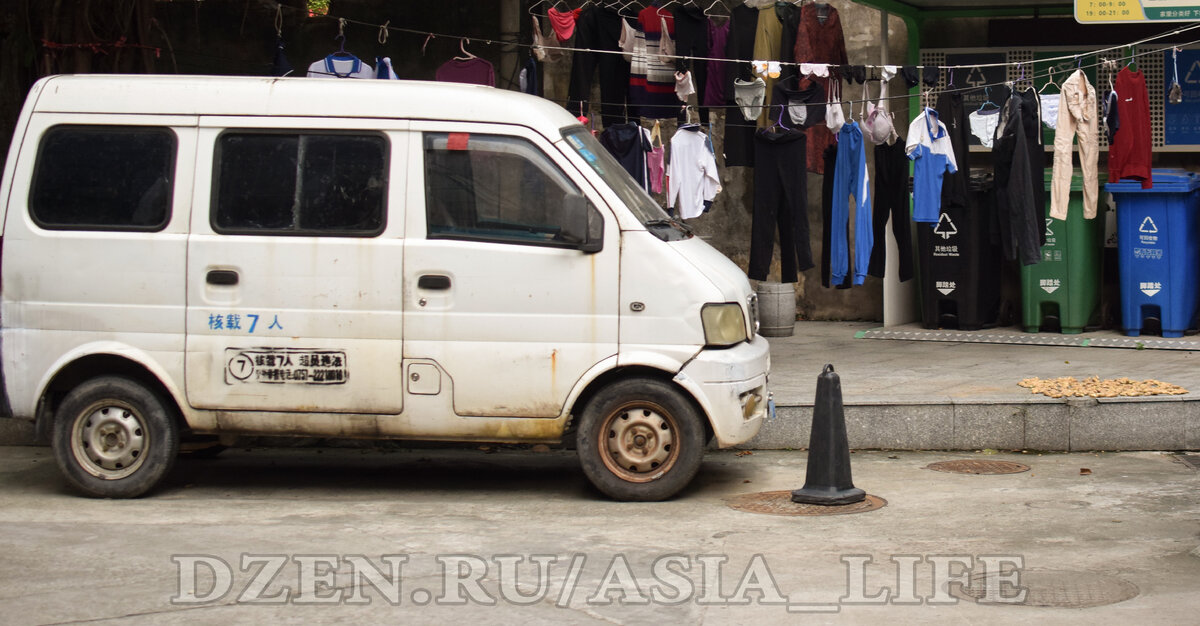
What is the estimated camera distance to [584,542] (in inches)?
262

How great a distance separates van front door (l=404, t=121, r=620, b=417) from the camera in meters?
7.49

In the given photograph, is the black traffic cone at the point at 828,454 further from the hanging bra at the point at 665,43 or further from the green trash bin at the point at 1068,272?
the green trash bin at the point at 1068,272

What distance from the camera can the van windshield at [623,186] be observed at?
7.63 m

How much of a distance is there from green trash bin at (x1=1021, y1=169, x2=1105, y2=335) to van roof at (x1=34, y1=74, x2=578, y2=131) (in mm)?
6142

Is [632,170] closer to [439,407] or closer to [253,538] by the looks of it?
[439,407]

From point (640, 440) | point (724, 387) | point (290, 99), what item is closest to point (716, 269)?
point (724, 387)

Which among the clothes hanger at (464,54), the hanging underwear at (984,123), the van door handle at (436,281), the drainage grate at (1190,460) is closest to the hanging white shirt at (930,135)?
the hanging underwear at (984,123)

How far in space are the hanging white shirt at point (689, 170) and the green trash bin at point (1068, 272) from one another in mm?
3081

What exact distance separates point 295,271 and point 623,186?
1878 millimetres

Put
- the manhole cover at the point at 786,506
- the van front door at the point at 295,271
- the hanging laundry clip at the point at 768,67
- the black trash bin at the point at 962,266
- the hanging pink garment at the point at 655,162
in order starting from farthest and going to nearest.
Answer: the black trash bin at the point at 962,266 < the hanging pink garment at the point at 655,162 < the hanging laundry clip at the point at 768,67 < the van front door at the point at 295,271 < the manhole cover at the point at 786,506

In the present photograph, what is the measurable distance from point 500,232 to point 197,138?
1774 millimetres

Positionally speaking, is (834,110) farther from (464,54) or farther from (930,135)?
(464,54)

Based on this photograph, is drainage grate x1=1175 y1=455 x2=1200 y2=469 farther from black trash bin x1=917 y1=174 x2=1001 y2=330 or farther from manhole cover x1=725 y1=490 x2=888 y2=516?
black trash bin x1=917 y1=174 x2=1001 y2=330

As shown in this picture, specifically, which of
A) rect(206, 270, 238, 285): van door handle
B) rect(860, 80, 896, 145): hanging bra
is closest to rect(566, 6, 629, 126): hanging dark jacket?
rect(860, 80, 896, 145): hanging bra
